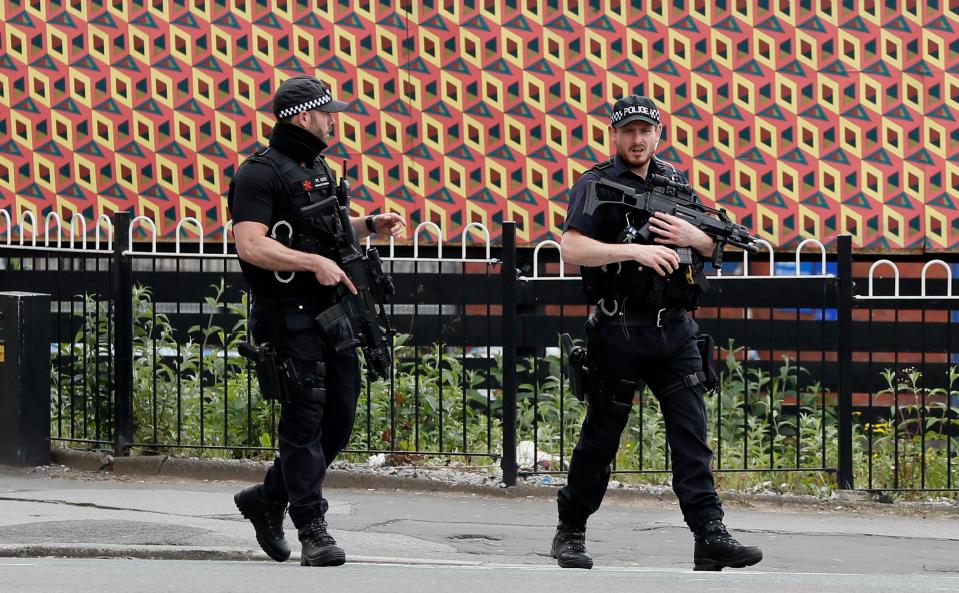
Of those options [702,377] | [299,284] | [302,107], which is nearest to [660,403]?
[702,377]

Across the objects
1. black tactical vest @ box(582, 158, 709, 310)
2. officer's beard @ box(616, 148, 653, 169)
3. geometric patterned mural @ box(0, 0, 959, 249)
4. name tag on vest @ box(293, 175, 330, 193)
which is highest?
geometric patterned mural @ box(0, 0, 959, 249)

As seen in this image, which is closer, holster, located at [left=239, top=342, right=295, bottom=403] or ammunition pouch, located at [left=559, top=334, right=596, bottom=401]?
holster, located at [left=239, top=342, right=295, bottom=403]

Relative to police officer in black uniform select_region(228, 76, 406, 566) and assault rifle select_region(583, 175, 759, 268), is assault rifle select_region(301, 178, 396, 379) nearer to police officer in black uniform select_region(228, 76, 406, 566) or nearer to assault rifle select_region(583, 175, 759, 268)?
police officer in black uniform select_region(228, 76, 406, 566)

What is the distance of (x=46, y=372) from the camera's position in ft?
33.5

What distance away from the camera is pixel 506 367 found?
966cm

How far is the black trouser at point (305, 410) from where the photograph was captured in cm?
718

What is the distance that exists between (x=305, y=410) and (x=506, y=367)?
102 inches

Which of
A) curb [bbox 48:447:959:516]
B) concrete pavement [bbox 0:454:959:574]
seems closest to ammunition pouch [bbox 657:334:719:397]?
concrete pavement [bbox 0:454:959:574]

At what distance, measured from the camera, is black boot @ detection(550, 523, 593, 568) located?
743cm

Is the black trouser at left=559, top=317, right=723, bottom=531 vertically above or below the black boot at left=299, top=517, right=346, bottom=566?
above

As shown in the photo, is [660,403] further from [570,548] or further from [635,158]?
[635,158]

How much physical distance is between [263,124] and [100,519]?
3.79 metres

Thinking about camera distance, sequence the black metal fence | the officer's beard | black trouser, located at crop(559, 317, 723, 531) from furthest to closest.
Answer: the black metal fence, the officer's beard, black trouser, located at crop(559, 317, 723, 531)

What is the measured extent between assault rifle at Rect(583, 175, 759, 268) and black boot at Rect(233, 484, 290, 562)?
1.73m
